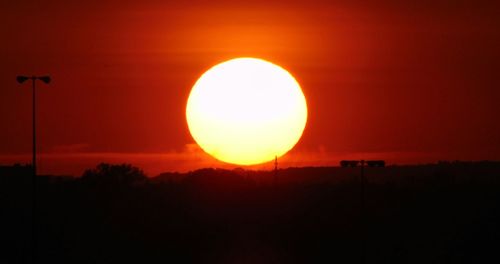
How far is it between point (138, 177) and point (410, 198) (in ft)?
162

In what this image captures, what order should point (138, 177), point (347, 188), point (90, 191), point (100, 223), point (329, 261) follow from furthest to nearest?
1. point (138, 177)
2. point (347, 188)
3. point (90, 191)
4. point (100, 223)
5. point (329, 261)

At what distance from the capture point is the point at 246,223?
10212cm

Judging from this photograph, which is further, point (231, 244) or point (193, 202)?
point (193, 202)

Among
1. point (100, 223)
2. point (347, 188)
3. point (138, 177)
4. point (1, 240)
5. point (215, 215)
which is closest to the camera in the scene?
point (1, 240)

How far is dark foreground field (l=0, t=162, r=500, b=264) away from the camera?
80.3m

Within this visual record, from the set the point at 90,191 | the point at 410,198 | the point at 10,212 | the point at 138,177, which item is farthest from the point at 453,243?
the point at 138,177

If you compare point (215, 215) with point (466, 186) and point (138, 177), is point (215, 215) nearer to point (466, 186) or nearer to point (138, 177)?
point (466, 186)

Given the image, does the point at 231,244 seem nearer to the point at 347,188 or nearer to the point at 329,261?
the point at 329,261

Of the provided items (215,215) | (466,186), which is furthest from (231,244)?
(466,186)

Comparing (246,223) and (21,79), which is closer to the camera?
(21,79)

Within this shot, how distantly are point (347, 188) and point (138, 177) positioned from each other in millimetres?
32869

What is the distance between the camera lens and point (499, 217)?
321ft

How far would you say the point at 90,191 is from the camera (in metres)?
121

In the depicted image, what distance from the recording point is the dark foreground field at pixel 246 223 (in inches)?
3162
